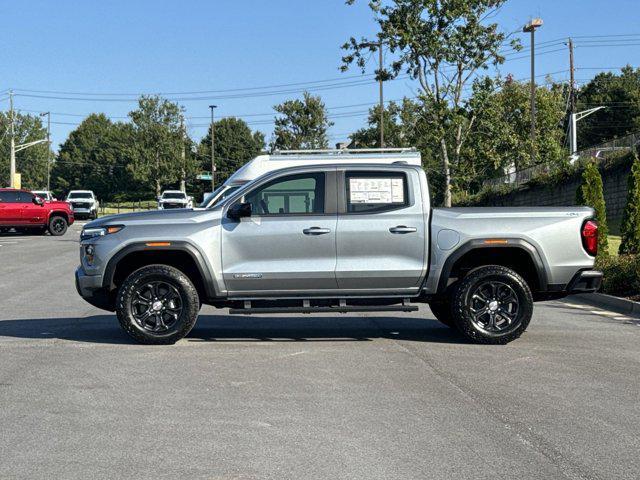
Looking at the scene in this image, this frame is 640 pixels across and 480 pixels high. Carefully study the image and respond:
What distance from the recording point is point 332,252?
9789 millimetres

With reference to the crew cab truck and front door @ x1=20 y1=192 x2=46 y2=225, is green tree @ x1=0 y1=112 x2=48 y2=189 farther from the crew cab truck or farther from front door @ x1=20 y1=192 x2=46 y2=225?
the crew cab truck

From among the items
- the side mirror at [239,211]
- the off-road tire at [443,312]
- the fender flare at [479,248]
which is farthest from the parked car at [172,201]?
the fender flare at [479,248]

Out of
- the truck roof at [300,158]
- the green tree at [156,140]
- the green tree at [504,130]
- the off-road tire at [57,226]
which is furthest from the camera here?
the green tree at [156,140]

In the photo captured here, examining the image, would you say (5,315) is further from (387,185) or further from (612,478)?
(612,478)

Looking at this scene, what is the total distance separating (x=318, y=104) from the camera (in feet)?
277

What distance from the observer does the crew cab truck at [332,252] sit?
384 inches

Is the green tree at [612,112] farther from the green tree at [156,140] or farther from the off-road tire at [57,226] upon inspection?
the off-road tire at [57,226]

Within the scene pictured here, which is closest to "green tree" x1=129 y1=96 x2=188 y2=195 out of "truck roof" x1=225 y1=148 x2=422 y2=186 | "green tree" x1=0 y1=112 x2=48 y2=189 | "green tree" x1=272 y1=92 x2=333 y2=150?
"green tree" x1=272 y1=92 x2=333 y2=150

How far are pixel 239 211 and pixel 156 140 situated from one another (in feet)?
247

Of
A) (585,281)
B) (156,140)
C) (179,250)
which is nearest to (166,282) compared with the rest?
(179,250)

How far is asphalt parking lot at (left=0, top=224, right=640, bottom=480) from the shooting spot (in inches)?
210

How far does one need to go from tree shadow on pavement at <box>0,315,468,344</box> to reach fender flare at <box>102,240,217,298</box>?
0.84 meters

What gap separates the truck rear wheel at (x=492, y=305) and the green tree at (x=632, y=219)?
25.7ft

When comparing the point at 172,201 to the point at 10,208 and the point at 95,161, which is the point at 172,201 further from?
the point at 95,161
